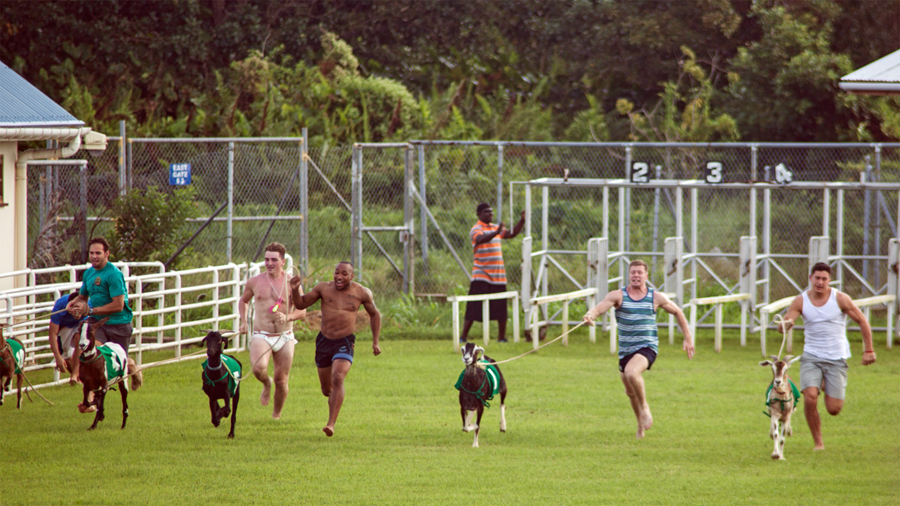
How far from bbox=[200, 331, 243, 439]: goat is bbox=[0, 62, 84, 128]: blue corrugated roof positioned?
4.66 metres

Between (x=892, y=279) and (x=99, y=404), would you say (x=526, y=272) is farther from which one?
(x=99, y=404)

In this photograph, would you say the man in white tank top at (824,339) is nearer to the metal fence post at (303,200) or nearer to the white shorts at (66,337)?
the white shorts at (66,337)

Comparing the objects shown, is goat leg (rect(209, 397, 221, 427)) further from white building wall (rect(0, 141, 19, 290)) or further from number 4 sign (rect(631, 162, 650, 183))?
number 4 sign (rect(631, 162, 650, 183))

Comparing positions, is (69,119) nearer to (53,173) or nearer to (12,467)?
(53,173)

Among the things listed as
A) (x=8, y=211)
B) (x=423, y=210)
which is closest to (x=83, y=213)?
(x=8, y=211)

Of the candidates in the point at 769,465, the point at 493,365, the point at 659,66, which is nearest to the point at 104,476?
the point at 493,365

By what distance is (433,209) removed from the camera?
68.2 feet

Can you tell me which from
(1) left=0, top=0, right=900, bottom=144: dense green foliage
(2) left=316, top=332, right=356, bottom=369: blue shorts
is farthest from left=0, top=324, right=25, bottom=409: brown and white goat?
(1) left=0, top=0, right=900, bottom=144: dense green foliage

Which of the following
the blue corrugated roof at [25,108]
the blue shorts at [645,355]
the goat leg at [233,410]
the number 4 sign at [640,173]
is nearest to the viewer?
the goat leg at [233,410]

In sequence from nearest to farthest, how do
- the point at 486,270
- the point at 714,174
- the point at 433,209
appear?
the point at 714,174, the point at 486,270, the point at 433,209

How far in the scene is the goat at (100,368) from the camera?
34.1 ft

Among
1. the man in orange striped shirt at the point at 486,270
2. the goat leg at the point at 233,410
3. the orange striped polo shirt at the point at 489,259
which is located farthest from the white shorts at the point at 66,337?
the orange striped polo shirt at the point at 489,259

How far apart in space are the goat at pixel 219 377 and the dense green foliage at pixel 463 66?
13373 mm

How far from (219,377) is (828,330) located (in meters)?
5.85
